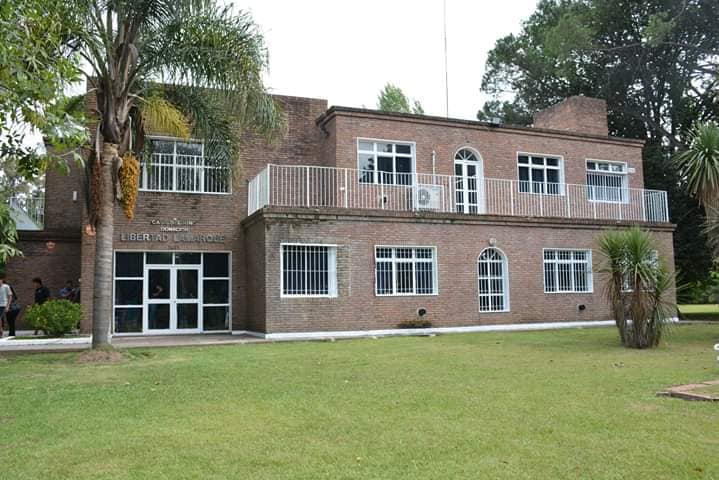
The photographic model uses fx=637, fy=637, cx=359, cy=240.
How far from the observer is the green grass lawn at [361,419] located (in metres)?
4.30

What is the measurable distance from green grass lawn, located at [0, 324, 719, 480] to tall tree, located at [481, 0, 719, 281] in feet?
57.8

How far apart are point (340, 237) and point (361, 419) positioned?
34.1 feet

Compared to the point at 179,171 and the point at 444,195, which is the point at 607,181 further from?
the point at 179,171

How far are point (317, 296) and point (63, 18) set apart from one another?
8301 mm

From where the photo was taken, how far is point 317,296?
15.6 metres

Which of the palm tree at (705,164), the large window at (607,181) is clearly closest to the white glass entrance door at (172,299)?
the palm tree at (705,164)

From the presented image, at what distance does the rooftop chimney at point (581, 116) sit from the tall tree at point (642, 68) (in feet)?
11.7

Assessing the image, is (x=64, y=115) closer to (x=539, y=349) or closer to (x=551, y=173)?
(x=539, y=349)

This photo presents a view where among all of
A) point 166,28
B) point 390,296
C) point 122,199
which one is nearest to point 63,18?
point 166,28

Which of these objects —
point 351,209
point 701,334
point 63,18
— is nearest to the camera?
point 63,18

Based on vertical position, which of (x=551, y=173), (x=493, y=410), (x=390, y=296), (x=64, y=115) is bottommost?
(x=493, y=410)

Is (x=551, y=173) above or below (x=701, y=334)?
above

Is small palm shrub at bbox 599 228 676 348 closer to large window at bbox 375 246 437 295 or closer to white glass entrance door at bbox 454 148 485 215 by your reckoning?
large window at bbox 375 246 437 295

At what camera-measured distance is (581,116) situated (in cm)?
2298
